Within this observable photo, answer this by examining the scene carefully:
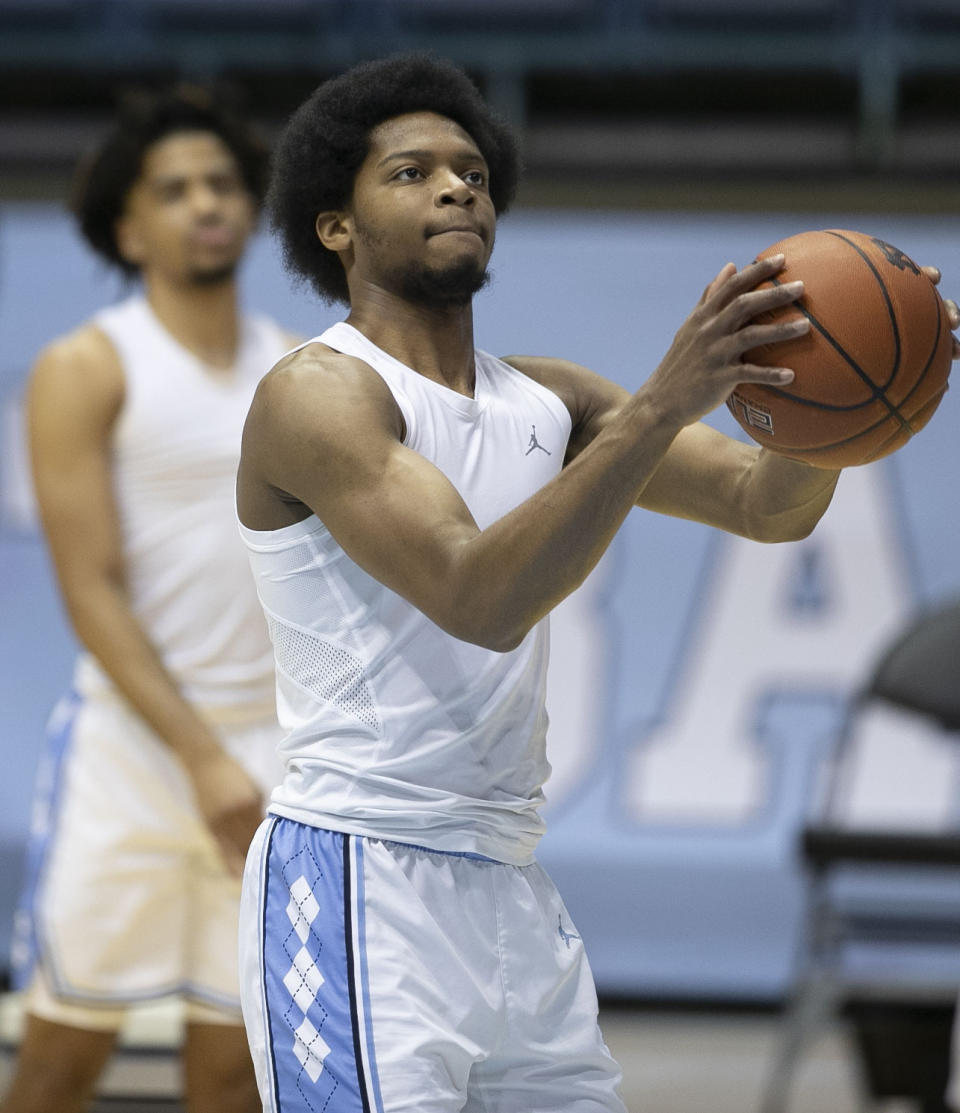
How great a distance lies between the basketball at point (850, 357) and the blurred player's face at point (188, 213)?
6.50ft

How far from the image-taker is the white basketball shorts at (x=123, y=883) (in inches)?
139

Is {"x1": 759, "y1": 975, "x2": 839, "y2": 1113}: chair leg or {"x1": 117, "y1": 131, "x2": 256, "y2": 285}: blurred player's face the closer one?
{"x1": 117, "y1": 131, "x2": 256, "y2": 285}: blurred player's face

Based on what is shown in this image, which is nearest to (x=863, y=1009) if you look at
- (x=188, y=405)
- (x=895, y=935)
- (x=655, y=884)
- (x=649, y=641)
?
(x=895, y=935)

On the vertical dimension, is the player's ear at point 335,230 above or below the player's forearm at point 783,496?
above

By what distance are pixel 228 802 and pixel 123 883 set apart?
39 centimetres

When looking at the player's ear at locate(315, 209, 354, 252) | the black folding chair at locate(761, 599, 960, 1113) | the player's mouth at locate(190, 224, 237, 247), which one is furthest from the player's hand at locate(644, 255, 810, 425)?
the black folding chair at locate(761, 599, 960, 1113)

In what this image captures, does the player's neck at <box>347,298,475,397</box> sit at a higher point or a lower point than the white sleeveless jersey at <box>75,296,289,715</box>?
higher

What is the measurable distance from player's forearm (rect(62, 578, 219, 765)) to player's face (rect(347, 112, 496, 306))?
1327mm

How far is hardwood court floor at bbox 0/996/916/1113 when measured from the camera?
489 centimetres

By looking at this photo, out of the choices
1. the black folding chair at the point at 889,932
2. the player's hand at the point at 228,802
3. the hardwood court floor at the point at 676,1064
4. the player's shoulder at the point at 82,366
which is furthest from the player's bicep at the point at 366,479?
the hardwood court floor at the point at 676,1064

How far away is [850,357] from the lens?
2133 millimetres

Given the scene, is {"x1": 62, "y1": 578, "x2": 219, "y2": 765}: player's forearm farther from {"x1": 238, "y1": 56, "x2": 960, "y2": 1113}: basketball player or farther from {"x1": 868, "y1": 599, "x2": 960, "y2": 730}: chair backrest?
{"x1": 868, "y1": 599, "x2": 960, "y2": 730}: chair backrest

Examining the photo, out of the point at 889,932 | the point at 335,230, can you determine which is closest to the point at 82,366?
the point at 335,230

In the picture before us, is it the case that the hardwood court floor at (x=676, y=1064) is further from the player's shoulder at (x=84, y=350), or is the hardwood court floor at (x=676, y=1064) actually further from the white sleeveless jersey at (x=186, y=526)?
the player's shoulder at (x=84, y=350)
